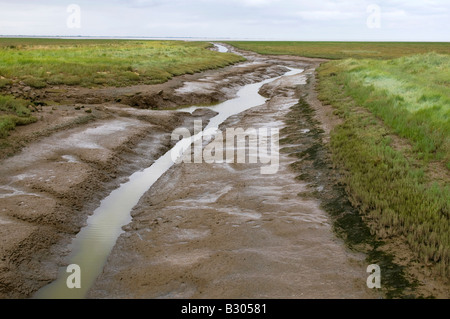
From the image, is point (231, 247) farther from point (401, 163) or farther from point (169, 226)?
point (401, 163)

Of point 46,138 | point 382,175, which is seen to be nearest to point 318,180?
point 382,175

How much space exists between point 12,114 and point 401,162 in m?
14.9

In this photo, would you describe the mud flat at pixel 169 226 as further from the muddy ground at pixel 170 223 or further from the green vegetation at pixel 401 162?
the green vegetation at pixel 401 162

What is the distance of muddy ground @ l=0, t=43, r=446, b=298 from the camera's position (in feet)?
20.7

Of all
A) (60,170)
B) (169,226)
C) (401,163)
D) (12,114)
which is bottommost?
(169,226)

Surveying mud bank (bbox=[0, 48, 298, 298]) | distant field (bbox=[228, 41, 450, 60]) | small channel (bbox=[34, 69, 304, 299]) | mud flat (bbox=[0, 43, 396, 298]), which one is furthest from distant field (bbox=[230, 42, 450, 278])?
distant field (bbox=[228, 41, 450, 60])

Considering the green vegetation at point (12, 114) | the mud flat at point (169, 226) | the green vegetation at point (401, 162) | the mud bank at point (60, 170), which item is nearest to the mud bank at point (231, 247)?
the mud flat at point (169, 226)

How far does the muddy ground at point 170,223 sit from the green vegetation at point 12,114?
554mm

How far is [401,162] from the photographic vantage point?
34.6 ft

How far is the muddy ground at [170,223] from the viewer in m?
6.32

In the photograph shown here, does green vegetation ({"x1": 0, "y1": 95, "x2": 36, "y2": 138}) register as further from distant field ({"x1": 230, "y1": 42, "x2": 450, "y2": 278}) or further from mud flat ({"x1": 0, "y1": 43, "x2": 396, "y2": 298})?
distant field ({"x1": 230, "y1": 42, "x2": 450, "y2": 278})

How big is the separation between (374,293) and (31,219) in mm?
→ 7005

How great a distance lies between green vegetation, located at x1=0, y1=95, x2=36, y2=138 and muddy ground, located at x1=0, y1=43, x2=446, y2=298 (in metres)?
0.55

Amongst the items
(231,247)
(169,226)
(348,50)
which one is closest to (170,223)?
(169,226)
